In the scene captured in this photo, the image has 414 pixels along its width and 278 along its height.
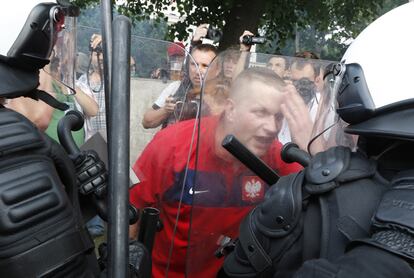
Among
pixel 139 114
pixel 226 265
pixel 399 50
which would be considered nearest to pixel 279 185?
pixel 226 265

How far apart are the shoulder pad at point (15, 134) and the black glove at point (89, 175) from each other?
258 millimetres

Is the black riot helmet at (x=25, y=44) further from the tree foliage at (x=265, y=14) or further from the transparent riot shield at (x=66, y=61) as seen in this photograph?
the tree foliage at (x=265, y=14)

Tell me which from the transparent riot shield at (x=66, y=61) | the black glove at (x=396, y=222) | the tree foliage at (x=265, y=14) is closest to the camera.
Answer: the black glove at (x=396, y=222)

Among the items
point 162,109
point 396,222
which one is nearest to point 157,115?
point 162,109

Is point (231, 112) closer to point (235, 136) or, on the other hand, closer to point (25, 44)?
point (235, 136)

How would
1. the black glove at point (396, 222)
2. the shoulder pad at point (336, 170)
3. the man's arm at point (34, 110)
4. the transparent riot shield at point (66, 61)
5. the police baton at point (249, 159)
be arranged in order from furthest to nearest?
the man's arm at point (34, 110)
the transparent riot shield at point (66, 61)
the police baton at point (249, 159)
the shoulder pad at point (336, 170)
the black glove at point (396, 222)

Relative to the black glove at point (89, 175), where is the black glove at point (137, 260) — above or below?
below

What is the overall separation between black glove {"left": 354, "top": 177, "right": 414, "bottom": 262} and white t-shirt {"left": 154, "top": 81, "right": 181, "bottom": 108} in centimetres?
97

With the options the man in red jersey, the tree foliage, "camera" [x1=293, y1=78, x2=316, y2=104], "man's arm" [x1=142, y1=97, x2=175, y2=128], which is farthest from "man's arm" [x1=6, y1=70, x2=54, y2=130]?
the tree foliage

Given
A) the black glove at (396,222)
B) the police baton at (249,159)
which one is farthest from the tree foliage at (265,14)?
the black glove at (396,222)

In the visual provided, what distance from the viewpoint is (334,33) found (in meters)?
11.7

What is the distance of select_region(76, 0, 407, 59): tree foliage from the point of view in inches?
337

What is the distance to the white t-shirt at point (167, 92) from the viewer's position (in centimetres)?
194

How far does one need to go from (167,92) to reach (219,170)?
0.36 metres
